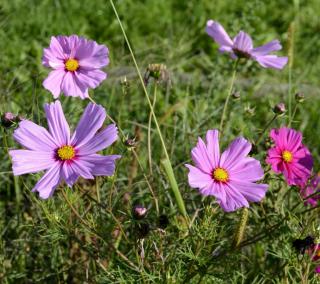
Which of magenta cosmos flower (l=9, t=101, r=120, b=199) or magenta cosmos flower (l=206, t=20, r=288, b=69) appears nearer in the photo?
magenta cosmos flower (l=9, t=101, r=120, b=199)

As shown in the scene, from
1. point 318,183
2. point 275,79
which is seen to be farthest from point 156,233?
point 275,79

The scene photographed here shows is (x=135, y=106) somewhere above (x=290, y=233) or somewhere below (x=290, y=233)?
above

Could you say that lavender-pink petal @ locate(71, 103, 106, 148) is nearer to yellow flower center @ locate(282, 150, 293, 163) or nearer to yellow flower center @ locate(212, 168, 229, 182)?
yellow flower center @ locate(212, 168, 229, 182)

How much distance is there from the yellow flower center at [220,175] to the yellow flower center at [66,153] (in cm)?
22

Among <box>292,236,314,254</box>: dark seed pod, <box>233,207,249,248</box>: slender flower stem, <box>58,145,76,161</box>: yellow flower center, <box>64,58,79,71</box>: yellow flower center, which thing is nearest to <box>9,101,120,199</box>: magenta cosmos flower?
<box>58,145,76,161</box>: yellow flower center

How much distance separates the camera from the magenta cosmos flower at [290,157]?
0.97m

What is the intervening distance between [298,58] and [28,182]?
1.35 m

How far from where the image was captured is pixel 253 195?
824 mm

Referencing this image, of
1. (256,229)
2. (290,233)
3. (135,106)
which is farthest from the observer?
(135,106)

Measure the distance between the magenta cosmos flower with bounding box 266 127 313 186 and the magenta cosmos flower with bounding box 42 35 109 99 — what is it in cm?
33

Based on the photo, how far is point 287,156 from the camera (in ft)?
3.26

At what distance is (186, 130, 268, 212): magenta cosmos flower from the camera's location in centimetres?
80

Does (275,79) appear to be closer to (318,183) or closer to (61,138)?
(318,183)

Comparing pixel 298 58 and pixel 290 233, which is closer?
pixel 290 233
